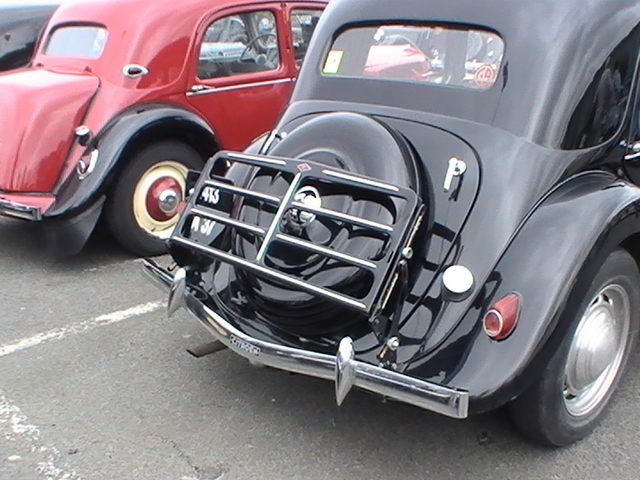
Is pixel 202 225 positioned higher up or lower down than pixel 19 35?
lower down

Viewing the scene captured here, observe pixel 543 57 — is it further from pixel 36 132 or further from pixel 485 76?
pixel 36 132

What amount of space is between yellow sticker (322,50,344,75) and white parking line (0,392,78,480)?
2132mm

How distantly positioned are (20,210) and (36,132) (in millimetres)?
527

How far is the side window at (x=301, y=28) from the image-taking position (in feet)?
18.9

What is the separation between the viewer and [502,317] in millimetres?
2441

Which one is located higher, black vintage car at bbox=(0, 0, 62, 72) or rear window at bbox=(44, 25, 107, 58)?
rear window at bbox=(44, 25, 107, 58)

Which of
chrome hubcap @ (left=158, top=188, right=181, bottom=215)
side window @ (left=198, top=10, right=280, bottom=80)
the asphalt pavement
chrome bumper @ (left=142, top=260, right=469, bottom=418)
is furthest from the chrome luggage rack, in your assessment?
side window @ (left=198, top=10, right=280, bottom=80)

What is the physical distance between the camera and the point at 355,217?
257cm

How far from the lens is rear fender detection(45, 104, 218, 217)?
14.8 ft

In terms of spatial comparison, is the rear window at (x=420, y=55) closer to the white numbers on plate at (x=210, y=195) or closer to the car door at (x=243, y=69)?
the white numbers on plate at (x=210, y=195)

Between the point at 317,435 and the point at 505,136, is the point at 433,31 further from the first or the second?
the point at 317,435

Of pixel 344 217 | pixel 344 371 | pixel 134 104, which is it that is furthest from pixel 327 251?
pixel 134 104

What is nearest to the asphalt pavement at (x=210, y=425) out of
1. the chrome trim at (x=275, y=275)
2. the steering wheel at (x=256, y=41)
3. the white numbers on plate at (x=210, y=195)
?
the chrome trim at (x=275, y=275)

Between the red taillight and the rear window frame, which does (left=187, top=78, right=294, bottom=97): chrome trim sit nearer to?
the rear window frame
